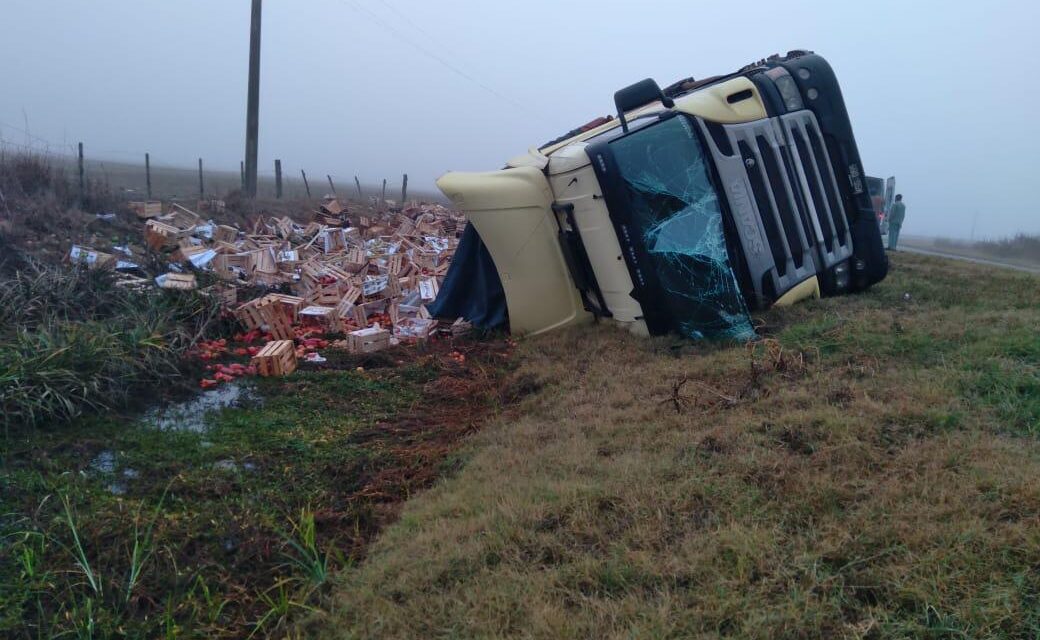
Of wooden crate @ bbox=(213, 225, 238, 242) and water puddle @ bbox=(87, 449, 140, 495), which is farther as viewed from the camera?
wooden crate @ bbox=(213, 225, 238, 242)

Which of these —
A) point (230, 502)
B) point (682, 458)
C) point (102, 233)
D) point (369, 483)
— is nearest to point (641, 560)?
point (682, 458)

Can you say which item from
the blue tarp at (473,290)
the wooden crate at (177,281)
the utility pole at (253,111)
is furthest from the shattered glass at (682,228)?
the utility pole at (253,111)

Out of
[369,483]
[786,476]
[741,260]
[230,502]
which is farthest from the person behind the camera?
[741,260]

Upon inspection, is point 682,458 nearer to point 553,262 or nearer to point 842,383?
point 842,383

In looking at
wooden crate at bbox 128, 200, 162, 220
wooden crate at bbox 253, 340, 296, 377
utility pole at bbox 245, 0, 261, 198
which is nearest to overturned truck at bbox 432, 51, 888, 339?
wooden crate at bbox 253, 340, 296, 377

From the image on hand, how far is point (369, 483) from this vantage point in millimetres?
4133

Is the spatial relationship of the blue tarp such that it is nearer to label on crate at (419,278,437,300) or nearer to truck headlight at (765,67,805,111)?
label on crate at (419,278,437,300)

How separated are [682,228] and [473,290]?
8.66 ft

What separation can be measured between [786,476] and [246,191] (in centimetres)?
1547

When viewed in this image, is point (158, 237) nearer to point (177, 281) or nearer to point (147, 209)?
point (147, 209)

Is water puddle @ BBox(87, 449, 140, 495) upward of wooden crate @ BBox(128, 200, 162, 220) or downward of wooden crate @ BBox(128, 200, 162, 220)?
downward

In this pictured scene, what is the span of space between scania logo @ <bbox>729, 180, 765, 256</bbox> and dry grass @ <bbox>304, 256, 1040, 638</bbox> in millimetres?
1598

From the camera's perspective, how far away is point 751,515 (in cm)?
280

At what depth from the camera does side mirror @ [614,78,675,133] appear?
6.28 m
